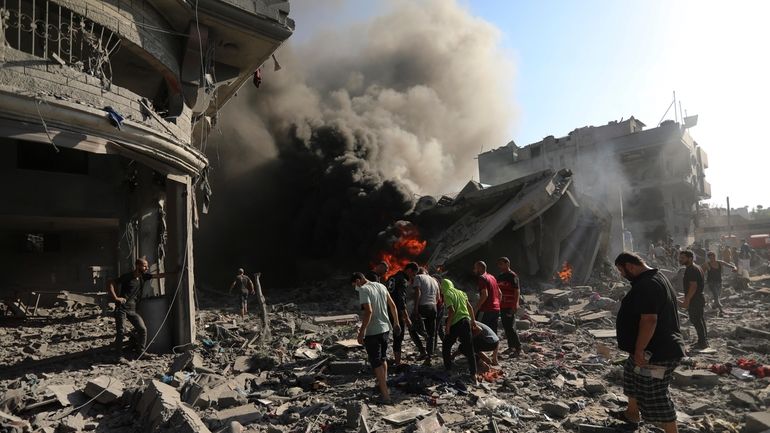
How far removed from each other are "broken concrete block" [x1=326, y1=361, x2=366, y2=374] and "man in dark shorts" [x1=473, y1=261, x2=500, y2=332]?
1.76 m

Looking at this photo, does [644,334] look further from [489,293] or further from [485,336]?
[489,293]

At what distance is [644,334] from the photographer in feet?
11.4

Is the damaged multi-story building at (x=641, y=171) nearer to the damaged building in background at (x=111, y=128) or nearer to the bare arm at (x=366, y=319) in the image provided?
the damaged building in background at (x=111, y=128)

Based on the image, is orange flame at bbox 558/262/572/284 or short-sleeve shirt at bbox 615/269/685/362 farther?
orange flame at bbox 558/262/572/284

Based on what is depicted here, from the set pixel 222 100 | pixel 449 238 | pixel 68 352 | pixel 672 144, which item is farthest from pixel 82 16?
pixel 672 144

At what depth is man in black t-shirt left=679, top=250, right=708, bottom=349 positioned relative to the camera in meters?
6.51

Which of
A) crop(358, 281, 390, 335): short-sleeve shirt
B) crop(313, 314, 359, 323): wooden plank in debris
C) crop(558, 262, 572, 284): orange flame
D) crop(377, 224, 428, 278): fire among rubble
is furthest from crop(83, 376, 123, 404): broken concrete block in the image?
crop(558, 262, 572, 284): orange flame

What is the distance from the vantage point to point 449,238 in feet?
47.1

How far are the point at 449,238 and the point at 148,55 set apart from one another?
969 centimetres

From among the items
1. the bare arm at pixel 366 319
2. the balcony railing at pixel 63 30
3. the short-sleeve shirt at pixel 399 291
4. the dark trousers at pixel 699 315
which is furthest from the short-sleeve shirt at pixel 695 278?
the balcony railing at pixel 63 30

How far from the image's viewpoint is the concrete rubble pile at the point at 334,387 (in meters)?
4.16

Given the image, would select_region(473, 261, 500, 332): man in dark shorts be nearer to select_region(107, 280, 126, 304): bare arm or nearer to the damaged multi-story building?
select_region(107, 280, 126, 304): bare arm

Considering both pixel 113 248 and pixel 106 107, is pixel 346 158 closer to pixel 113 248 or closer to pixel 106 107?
pixel 113 248

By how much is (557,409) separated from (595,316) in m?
5.66
